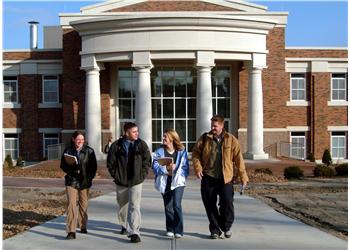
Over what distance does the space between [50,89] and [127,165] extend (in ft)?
85.8

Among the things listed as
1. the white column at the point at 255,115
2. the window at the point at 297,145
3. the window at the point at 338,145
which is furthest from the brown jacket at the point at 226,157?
the window at the point at 338,145

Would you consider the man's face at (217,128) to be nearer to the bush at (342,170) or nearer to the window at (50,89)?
the bush at (342,170)

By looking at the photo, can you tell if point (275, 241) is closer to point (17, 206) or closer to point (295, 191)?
point (17, 206)

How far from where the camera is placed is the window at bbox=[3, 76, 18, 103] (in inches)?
1323

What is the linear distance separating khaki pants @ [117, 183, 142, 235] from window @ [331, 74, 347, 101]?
27.0 meters

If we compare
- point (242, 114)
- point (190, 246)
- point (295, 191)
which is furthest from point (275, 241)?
point (242, 114)

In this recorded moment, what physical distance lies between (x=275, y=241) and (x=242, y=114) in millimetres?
22652

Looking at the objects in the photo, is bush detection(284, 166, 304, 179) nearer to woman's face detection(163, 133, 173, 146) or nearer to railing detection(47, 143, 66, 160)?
woman's face detection(163, 133, 173, 146)

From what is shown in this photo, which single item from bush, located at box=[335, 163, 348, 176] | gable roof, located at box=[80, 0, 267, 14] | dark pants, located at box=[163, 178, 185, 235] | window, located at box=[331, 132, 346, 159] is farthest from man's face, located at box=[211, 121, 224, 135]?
window, located at box=[331, 132, 346, 159]

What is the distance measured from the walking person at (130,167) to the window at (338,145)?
2679 cm

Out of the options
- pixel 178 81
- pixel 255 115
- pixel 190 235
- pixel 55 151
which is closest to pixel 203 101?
pixel 255 115

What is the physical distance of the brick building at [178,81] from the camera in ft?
88.2

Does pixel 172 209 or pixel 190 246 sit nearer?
pixel 190 246

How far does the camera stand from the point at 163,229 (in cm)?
911
